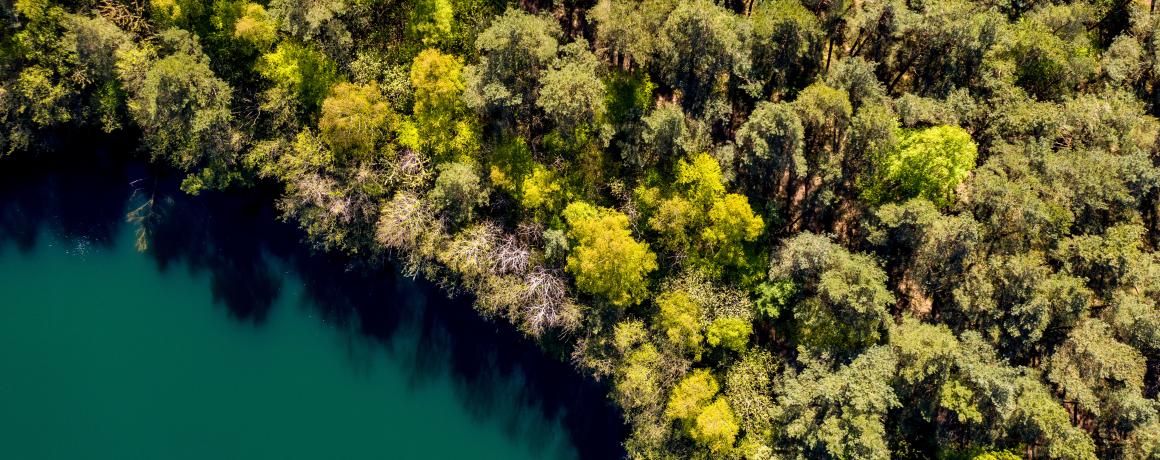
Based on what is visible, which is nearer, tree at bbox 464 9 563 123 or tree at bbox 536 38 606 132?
tree at bbox 536 38 606 132

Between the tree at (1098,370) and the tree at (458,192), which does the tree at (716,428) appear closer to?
the tree at (1098,370)

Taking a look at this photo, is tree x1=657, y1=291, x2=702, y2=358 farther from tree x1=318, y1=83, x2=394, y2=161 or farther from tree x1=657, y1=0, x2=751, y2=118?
tree x1=318, y1=83, x2=394, y2=161

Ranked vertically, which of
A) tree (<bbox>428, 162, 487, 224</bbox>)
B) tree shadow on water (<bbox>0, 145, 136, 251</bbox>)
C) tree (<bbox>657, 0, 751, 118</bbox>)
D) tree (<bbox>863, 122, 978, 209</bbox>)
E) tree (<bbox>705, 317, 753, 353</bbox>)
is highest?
tree (<bbox>657, 0, 751, 118</bbox>)

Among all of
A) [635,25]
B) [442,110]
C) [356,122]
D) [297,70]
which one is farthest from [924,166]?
[297,70]

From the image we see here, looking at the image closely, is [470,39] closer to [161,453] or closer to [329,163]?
[329,163]

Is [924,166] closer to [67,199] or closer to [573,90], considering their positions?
A: [573,90]

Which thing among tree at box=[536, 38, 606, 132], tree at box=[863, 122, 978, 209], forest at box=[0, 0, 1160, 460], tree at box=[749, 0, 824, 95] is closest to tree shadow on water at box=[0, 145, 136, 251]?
forest at box=[0, 0, 1160, 460]

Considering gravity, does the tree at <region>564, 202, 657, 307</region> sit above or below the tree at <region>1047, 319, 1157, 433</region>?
above
